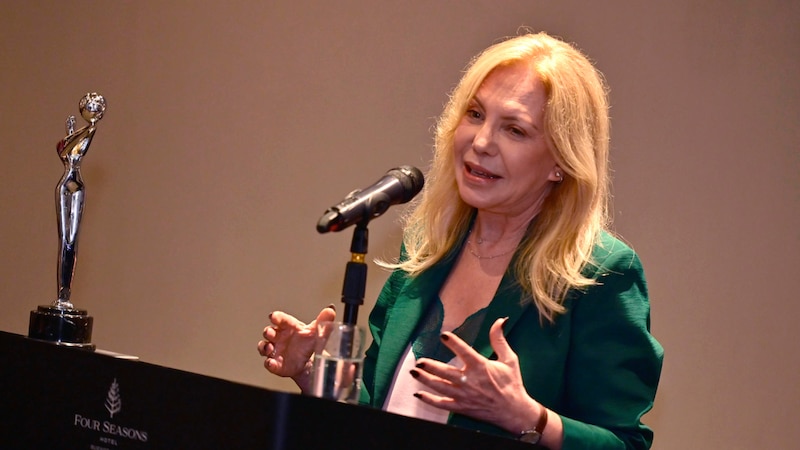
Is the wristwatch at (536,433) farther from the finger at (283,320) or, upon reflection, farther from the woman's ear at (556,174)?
the woman's ear at (556,174)

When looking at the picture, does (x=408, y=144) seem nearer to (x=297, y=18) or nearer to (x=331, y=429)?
(x=297, y=18)

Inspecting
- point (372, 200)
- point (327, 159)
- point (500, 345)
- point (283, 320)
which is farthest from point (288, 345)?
point (327, 159)

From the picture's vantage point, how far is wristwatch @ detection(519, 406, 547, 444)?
5.70 feet

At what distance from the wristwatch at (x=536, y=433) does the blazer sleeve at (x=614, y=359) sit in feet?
0.54

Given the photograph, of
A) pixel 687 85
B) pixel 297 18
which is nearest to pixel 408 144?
pixel 297 18

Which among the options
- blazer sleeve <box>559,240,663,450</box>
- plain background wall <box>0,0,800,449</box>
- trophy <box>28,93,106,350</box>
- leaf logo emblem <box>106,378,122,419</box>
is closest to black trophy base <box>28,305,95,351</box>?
trophy <box>28,93,106,350</box>

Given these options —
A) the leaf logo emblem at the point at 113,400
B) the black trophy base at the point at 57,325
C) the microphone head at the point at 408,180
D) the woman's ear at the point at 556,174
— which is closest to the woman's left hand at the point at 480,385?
the microphone head at the point at 408,180

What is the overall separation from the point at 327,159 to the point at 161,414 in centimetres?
230

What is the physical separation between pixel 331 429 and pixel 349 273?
243mm

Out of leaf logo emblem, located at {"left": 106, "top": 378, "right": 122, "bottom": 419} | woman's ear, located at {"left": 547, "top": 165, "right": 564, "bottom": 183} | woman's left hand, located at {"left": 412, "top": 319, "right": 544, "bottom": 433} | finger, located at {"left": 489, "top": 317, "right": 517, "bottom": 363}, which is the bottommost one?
leaf logo emblem, located at {"left": 106, "top": 378, "right": 122, "bottom": 419}

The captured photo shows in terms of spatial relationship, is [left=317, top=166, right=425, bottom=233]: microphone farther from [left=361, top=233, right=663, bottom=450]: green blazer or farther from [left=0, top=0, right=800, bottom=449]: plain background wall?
[left=0, top=0, right=800, bottom=449]: plain background wall

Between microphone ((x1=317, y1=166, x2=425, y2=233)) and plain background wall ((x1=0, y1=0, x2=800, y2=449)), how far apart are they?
183 centimetres

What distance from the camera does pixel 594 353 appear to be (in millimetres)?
2041

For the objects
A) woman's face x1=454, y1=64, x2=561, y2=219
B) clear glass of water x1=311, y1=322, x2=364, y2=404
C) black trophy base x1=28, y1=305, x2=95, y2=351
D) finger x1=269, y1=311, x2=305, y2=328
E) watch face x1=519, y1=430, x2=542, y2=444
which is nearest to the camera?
clear glass of water x1=311, y1=322, x2=364, y2=404
